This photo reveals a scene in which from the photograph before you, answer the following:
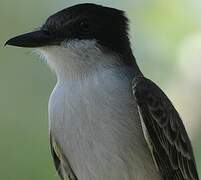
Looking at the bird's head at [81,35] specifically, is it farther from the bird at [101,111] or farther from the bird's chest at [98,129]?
the bird's chest at [98,129]

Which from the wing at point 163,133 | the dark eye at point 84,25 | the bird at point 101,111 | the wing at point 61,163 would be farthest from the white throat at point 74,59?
the wing at point 61,163

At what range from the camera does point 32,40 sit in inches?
320

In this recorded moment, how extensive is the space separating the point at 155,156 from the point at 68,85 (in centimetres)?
73

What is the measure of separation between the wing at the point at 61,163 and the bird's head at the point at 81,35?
1.87 feet

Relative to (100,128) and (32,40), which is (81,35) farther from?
(100,128)

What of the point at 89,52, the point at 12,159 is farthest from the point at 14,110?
the point at 89,52

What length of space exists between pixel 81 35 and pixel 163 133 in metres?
0.83

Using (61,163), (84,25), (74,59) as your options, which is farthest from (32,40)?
(61,163)

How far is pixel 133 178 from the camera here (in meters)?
8.02

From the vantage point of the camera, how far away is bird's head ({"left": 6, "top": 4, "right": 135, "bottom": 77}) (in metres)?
8.18

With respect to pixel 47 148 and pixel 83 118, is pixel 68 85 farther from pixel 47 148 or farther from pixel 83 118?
pixel 47 148

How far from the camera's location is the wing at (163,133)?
8.06 meters

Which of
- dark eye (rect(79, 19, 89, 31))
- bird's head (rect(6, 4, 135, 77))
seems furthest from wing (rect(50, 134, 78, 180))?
dark eye (rect(79, 19, 89, 31))

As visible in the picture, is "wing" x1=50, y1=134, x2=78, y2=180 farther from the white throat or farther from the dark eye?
the dark eye
